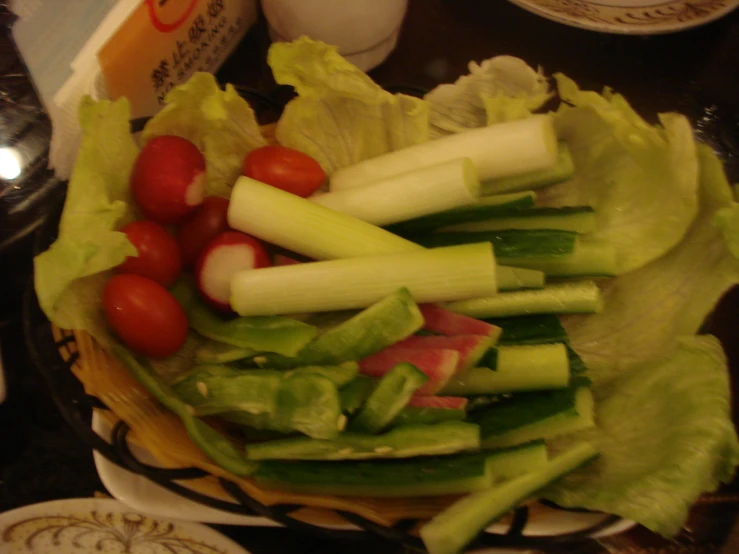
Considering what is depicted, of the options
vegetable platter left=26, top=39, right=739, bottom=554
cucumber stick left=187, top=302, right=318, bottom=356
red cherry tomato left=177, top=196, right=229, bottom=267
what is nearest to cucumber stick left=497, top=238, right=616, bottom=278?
vegetable platter left=26, top=39, right=739, bottom=554

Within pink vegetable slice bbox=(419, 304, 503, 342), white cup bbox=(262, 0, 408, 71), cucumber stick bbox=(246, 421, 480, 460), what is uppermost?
white cup bbox=(262, 0, 408, 71)

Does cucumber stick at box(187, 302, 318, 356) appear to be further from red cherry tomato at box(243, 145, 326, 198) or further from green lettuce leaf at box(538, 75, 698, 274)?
green lettuce leaf at box(538, 75, 698, 274)

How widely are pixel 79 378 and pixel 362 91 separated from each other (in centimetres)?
60

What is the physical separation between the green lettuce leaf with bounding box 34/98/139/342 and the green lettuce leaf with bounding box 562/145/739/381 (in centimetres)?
72

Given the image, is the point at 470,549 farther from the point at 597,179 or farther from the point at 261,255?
the point at 597,179

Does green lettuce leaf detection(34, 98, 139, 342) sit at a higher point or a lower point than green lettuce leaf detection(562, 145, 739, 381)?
higher

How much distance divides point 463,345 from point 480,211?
245mm

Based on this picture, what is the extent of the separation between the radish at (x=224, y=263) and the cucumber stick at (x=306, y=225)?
3cm

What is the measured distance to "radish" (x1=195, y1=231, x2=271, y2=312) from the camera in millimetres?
907

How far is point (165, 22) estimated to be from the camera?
965 millimetres

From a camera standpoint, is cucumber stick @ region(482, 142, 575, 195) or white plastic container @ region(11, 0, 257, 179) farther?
cucumber stick @ region(482, 142, 575, 195)

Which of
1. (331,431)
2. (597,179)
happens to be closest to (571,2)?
(597,179)

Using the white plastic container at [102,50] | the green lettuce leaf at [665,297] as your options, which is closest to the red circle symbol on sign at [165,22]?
the white plastic container at [102,50]

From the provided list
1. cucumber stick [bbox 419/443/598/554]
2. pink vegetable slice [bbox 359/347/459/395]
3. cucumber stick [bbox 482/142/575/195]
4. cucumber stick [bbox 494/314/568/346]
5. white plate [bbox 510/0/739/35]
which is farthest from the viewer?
white plate [bbox 510/0/739/35]
